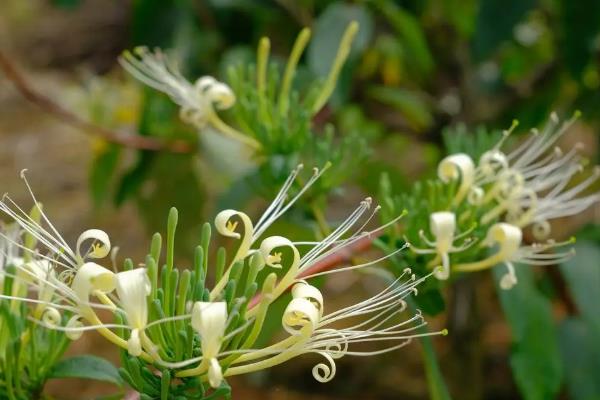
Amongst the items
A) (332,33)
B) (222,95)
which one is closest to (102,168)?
(332,33)

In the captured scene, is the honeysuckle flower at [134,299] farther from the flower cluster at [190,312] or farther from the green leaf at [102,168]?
the green leaf at [102,168]

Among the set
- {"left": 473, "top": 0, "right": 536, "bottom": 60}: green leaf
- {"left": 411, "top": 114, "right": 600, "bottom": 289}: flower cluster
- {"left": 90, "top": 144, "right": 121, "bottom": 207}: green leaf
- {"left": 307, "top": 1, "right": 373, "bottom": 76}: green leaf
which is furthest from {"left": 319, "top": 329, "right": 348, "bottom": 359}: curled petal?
{"left": 90, "top": 144, "right": 121, "bottom": 207}: green leaf

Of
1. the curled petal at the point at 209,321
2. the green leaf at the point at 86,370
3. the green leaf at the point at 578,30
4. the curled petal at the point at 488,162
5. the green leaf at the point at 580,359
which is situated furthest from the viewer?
the green leaf at the point at 578,30

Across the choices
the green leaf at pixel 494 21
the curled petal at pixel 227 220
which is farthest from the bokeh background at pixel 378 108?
the curled petal at pixel 227 220

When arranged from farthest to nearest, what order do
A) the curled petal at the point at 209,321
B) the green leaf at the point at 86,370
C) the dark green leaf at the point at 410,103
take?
the dark green leaf at the point at 410,103, the green leaf at the point at 86,370, the curled petal at the point at 209,321

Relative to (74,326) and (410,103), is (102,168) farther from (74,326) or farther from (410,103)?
(74,326)

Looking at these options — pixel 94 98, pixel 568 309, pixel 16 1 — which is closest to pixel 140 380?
pixel 568 309

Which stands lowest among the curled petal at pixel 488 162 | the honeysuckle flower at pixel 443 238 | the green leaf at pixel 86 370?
the green leaf at pixel 86 370
